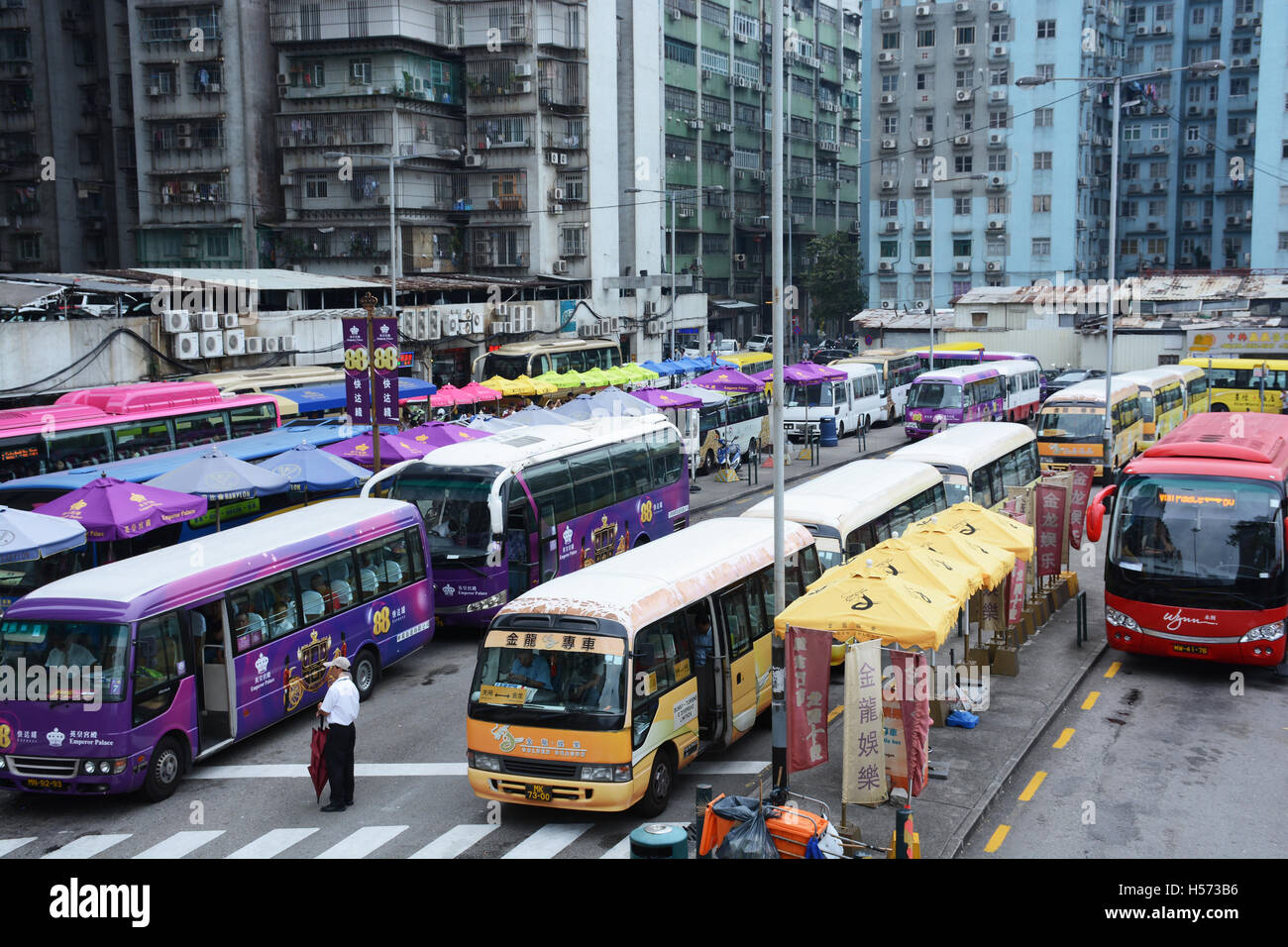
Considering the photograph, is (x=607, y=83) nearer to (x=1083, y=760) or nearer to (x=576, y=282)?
(x=576, y=282)

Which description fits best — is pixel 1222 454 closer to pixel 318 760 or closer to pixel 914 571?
pixel 914 571

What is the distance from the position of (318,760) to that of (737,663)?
4.79 m

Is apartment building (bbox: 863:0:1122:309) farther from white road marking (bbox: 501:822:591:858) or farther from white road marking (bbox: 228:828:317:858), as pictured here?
white road marking (bbox: 228:828:317:858)

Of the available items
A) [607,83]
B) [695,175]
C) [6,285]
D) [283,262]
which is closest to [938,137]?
[695,175]

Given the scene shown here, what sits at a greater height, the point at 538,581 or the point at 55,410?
the point at 55,410

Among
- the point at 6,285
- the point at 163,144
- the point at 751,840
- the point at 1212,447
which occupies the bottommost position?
the point at 751,840

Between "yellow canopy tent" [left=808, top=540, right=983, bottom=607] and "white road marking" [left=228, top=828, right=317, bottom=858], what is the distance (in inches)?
238

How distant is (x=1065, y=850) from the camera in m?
11.7

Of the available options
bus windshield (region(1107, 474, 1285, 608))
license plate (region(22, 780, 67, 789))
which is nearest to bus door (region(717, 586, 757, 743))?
bus windshield (region(1107, 474, 1285, 608))

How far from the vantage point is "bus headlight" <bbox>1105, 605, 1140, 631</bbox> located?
17.3m

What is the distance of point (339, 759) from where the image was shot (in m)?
13.1

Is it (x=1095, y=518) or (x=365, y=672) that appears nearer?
(x=365, y=672)

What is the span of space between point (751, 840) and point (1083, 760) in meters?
5.95

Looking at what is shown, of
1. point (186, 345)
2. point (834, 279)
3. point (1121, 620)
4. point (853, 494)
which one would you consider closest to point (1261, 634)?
point (1121, 620)
